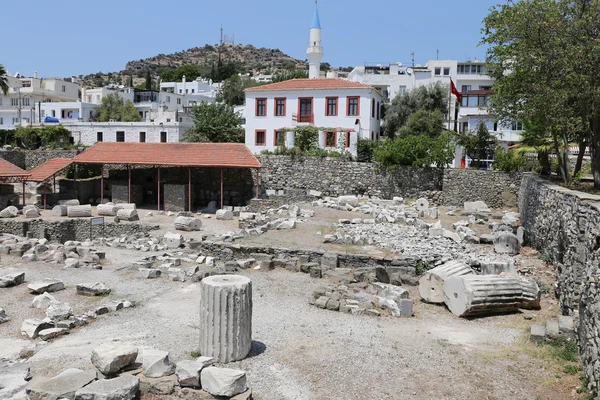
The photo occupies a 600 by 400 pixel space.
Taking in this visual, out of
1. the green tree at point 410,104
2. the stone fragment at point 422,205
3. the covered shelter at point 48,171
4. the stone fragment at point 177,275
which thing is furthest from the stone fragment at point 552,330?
the green tree at point 410,104

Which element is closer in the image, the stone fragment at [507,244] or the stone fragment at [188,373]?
the stone fragment at [188,373]

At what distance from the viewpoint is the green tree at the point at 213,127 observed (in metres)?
46.6

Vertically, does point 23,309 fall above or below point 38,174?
below

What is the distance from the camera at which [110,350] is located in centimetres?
930

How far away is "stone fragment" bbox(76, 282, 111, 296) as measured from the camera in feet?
48.7

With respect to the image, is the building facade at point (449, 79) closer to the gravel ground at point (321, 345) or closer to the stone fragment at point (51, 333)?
the gravel ground at point (321, 345)

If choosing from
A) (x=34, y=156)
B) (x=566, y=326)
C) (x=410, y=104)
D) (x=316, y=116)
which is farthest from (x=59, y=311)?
(x=410, y=104)

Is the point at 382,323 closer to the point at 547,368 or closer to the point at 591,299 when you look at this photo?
the point at 547,368

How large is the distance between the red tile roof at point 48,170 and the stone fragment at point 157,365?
29303mm

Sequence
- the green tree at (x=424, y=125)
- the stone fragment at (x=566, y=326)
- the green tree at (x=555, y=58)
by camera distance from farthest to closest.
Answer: the green tree at (x=424, y=125) → the green tree at (x=555, y=58) → the stone fragment at (x=566, y=326)

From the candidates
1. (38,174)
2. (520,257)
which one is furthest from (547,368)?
(38,174)

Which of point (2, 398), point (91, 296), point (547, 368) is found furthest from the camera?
point (91, 296)

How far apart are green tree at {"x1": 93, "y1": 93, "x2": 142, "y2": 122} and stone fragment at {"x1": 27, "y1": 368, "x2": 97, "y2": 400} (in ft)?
192

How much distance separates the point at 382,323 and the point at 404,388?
134 inches
